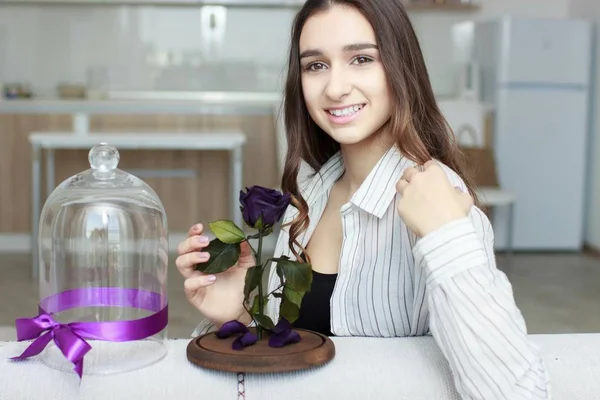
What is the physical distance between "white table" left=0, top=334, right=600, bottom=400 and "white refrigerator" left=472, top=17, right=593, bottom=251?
17.3ft

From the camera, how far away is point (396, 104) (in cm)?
132

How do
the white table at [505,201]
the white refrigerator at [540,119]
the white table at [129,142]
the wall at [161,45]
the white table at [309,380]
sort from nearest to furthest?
the white table at [309,380]
the white table at [129,142]
the white table at [505,201]
the white refrigerator at [540,119]
the wall at [161,45]

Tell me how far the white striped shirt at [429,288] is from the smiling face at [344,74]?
8 cm

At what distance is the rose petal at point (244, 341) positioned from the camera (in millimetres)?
924

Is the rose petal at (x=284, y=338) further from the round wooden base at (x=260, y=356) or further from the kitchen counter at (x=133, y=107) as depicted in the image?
the kitchen counter at (x=133, y=107)

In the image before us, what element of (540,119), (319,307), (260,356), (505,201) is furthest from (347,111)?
(540,119)

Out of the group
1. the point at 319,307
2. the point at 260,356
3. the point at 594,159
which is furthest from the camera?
the point at 594,159

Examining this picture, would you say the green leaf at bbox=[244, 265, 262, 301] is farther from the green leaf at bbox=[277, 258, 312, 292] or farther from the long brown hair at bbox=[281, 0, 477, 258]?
the long brown hair at bbox=[281, 0, 477, 258]

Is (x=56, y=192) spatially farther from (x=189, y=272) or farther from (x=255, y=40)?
(x=255, y=40)

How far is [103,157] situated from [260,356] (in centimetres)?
32

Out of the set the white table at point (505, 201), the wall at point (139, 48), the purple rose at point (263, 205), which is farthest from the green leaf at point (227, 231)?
the wall at point (139, 48)

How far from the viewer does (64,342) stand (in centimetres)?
89

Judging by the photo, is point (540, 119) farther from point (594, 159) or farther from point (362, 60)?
point (362, 60)

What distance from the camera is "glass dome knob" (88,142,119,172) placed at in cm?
104
